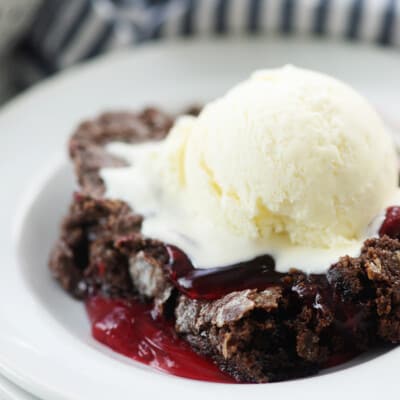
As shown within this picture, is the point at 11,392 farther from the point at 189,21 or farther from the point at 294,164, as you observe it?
the point at 189,21

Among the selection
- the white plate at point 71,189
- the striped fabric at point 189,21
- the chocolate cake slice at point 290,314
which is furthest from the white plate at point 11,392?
the striped fabric at point 189,21

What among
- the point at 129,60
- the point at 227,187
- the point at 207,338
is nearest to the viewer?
the point at 207,338

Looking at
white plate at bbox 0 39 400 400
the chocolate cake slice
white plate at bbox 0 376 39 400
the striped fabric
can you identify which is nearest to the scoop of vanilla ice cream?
→ the chocolate cake slice

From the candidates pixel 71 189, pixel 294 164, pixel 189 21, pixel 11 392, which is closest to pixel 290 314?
pixel 294 164

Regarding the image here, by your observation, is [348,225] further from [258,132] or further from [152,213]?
[152,213]

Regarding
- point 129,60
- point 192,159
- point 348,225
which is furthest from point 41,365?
point 129,60
